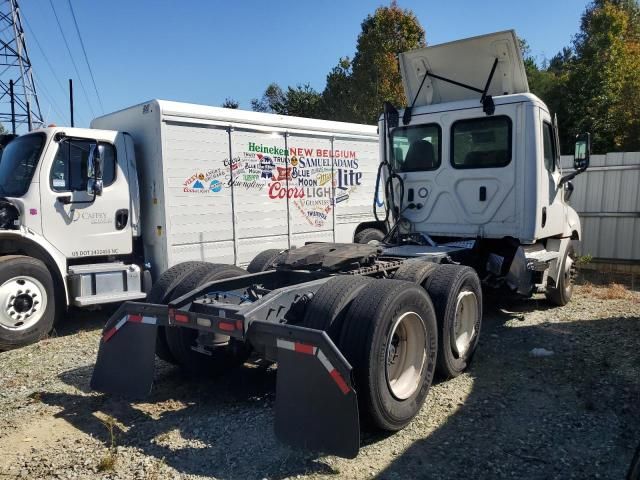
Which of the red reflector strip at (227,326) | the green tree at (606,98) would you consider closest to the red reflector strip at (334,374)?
the red reflector strip at (227,326)

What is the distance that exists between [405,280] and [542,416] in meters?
1.57

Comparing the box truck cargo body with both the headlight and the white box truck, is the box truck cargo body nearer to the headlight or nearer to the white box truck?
the white box truck

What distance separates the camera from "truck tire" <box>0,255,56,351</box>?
6.43m

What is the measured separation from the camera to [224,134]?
8258mm

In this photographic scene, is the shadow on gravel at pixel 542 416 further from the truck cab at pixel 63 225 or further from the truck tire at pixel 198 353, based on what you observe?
the truck cab at pixel 63 225

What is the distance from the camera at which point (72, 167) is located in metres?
7.17

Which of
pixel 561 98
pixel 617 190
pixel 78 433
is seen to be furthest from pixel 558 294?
pixel 561 98

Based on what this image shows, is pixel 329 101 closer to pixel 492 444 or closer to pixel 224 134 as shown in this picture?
pixel 224 134

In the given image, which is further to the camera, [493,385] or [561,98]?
[561,98]

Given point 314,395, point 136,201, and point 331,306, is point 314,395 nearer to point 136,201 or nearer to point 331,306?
point 331,306

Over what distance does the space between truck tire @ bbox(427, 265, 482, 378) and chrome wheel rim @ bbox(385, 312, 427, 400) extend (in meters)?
0.52

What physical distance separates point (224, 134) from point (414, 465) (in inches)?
242

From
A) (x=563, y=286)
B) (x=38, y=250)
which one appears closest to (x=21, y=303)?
(x=38, y=250)

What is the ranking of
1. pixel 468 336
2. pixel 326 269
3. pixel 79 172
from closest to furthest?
Result: pixel 326 269
pixel 468 336
pixel 79 172
